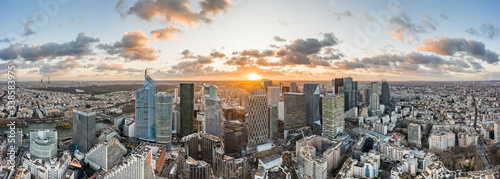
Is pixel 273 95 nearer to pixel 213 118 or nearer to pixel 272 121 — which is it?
pixel 272 121

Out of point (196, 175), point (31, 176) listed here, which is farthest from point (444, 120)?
point (31, 176)

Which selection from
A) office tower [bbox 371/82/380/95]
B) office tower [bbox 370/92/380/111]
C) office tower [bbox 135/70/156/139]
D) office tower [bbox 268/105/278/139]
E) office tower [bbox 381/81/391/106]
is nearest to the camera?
office tower [bbox 135/70/156/139]

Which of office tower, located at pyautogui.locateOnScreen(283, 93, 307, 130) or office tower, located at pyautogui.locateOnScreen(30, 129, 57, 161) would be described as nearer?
office tower, located at pyautogui.locateOnScreen(30, 129, 57, 161)

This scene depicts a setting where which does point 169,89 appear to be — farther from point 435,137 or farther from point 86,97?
point 435,137

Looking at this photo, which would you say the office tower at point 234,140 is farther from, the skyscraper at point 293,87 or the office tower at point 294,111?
the skyscraper at point 293,87

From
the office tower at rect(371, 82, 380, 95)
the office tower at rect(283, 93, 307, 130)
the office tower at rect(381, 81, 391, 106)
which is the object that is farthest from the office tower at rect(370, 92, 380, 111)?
the office tower at rect(283, 93, 307, 130)

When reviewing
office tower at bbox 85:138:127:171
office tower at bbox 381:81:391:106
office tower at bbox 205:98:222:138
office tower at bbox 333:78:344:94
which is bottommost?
office tower at bbox 85:138:127:171

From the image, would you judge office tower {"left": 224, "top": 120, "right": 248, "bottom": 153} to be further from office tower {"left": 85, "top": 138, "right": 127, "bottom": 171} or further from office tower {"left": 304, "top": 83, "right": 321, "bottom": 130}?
office tower {"left": 304, "top": 83, "right": 321, "bottom": 130}
